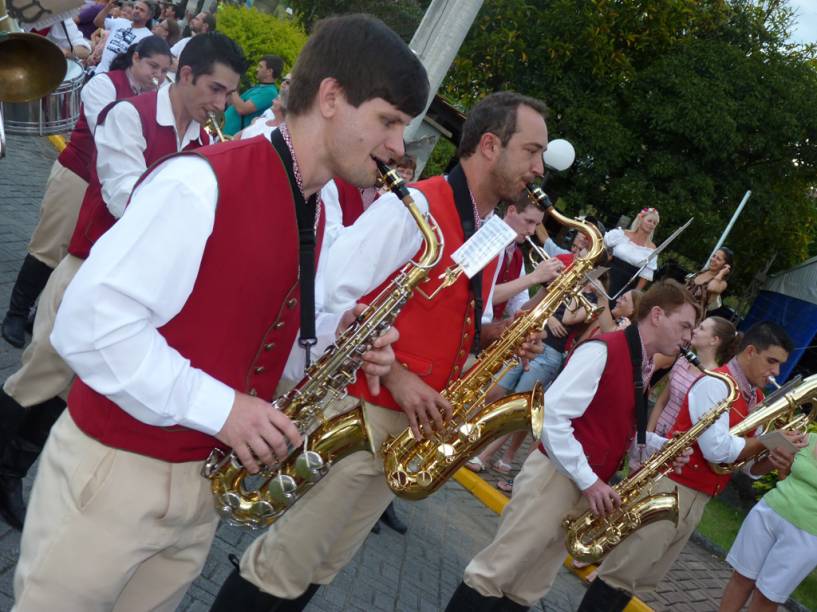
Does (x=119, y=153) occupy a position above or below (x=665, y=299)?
below

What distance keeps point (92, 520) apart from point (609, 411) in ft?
9.44

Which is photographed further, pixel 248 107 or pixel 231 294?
pixel 248 107

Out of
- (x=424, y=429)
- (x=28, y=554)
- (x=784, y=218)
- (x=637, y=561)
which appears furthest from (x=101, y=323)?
(x=784, y=218)

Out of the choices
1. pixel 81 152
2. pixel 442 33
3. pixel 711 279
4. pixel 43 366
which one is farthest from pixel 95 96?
pixel 711 279

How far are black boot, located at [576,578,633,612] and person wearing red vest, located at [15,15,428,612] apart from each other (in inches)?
132

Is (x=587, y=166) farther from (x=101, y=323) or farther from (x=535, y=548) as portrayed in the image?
(x=101, y=323)

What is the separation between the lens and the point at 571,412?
4082 millimetres

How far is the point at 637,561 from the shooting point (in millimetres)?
4910

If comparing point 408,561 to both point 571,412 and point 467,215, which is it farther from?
point 467,215

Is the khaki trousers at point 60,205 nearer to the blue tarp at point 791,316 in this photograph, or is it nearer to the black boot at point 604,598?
the black boot at point 604,598

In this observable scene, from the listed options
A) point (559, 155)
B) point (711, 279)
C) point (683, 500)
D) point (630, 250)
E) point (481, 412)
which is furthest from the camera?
point (559, 155)

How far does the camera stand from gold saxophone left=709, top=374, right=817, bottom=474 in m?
5.29

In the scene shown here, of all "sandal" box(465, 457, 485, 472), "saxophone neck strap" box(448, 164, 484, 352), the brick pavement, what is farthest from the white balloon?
"saxophone neck strap" box(448, 164, 484, 352)

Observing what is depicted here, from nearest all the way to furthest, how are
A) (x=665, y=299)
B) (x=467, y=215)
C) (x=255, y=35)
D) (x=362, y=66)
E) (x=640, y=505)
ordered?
(x=362, y=66) → (x=467, y=215) → (x=665, y=299) → (x=640, y=505) → (x=255, y=35)
